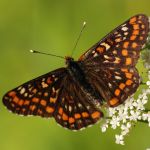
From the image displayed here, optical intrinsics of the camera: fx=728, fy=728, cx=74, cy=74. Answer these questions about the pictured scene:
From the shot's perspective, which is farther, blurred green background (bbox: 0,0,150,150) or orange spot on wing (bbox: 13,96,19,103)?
blurred green background (bbox: 0,0,150,150)

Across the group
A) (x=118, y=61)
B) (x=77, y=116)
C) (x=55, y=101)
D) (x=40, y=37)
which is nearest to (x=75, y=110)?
(x=77, y=116)

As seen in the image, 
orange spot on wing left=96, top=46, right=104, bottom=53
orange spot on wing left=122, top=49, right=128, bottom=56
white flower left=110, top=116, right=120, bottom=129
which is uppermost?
orange spot on wing left=96, top=46, right=104, bottom=53

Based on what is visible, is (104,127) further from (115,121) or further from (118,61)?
(118,61)

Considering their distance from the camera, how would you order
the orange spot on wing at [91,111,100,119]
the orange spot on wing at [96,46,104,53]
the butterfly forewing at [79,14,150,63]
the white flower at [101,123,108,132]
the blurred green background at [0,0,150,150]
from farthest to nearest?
the blurred green background at [0,0,150,150], the orange spot on wing at [96,46,104,53], the white flower at [101,123,108,132], the butterfly forewing at [79,14,150,63], the orange spot on wing at [91,111,100,119]

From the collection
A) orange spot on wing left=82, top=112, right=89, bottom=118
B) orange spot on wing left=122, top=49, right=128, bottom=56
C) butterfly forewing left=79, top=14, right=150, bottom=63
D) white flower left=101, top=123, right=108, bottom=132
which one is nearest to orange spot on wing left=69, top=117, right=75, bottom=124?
orange spot on wing left=82, top=112, right=89, bottom=118

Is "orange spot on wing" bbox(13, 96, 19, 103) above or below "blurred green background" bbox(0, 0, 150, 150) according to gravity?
below

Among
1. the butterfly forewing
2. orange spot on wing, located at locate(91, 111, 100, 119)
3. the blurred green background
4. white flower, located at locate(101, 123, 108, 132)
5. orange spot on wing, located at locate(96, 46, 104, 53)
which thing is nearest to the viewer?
orange spot on wing, located at locate(91, 111, 100, 119)

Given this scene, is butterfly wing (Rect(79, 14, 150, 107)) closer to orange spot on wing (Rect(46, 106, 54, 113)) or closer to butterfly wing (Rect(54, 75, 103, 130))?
butterfly wing (Rect(54, 75, 103, 130))

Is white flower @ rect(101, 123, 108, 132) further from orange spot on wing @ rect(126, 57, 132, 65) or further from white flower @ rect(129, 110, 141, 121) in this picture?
orange spot on wing @ rect(126, 57, 132, 65)
